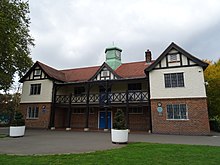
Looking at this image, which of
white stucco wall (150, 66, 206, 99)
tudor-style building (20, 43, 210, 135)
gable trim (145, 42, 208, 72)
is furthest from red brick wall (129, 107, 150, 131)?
gable trim (145, 42, 208, 72)

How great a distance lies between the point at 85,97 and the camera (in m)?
20.3

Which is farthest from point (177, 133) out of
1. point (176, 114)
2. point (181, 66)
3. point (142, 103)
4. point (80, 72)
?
point (80, 72)

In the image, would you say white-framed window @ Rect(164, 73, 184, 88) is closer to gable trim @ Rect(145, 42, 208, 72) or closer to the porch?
gable trim @ Rect(145, 42, 208, 72)

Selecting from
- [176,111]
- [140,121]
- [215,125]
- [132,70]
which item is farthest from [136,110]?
[215,125]

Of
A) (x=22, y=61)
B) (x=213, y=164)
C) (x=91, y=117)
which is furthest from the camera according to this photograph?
(x=91, y=117)

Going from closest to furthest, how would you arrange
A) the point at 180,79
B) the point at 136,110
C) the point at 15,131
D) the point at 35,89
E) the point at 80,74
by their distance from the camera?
the point at 15,131, the point at 180,79, the point at 136,110, the point at 35,89, the point at 80,74

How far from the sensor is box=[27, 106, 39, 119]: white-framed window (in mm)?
21328

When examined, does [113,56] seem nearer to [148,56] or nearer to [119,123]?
[148,56]

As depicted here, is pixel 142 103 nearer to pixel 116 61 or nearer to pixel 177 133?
pixel 177 133

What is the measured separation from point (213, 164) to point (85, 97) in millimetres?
15907

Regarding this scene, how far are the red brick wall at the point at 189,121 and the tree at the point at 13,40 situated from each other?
14.8 m

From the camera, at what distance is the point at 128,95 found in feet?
59.9

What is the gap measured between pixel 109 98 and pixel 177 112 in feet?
22.4

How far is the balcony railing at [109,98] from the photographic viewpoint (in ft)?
58.3
